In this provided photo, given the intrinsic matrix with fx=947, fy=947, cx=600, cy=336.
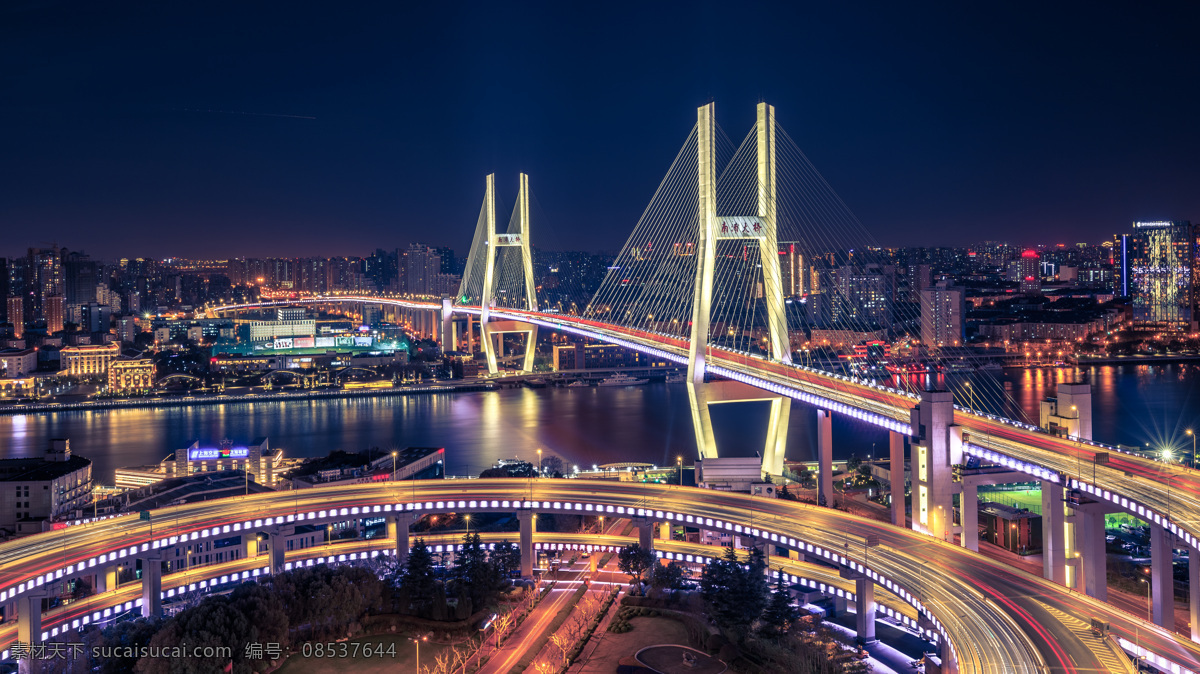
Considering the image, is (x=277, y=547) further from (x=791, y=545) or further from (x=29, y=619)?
(x=791, y=545)

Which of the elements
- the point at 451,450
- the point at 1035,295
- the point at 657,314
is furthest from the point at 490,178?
the point at 1035,295

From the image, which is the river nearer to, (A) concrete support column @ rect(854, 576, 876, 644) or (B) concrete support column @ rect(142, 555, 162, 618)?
(B) concrete support column @ rect(142, 555, 162, 618)

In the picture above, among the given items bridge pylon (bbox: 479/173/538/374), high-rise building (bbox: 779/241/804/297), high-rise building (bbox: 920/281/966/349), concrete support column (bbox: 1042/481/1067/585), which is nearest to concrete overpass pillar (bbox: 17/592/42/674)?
concrete support column (bbox: 1042/481/1067/585)

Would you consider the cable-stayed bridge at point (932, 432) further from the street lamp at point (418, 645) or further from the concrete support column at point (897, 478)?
the street lamp at point (418, 645)

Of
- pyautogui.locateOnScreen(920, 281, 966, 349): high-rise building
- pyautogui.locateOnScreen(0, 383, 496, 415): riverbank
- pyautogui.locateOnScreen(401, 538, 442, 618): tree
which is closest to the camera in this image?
pyautogui.locateOnScreen(401, 538, 442, 618): tree

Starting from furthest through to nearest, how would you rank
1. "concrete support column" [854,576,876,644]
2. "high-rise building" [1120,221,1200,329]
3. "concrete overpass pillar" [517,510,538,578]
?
1. "high-rise building" [1120,221,1200,329]
2. "concrete overpass pillar" [517,510,538,578]
3. "concrete support column" [854,576,876,644]

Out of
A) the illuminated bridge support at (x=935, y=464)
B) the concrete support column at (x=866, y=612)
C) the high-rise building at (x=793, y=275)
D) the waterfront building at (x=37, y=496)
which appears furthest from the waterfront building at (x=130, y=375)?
the concrete support column at (x=866, y=612)
